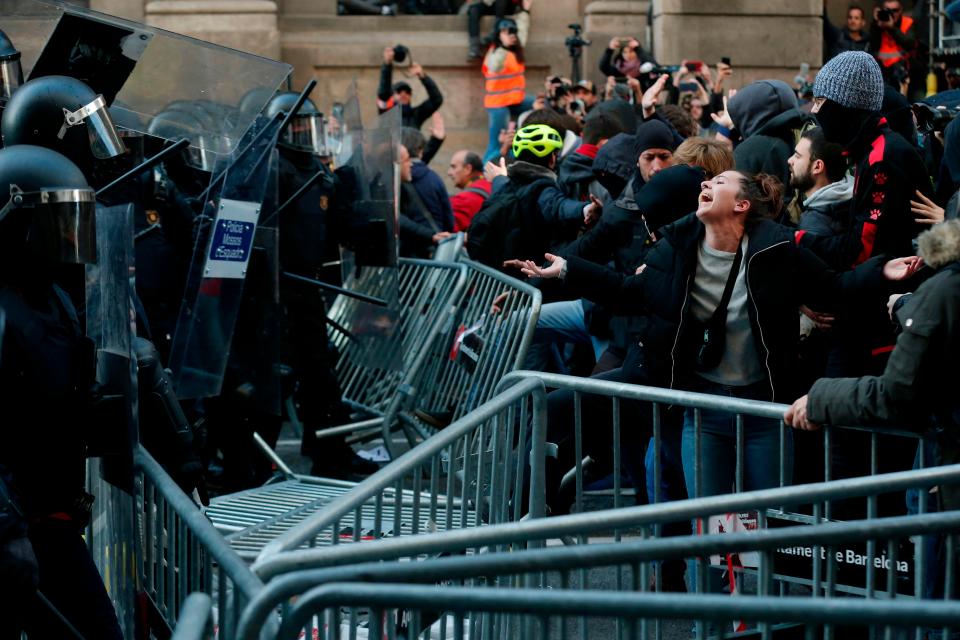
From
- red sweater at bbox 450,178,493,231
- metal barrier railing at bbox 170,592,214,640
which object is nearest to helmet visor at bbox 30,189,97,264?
metal barrier railing at bbox 170,592,214,640

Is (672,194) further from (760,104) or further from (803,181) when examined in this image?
(760,104)

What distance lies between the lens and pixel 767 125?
6473 millimetres

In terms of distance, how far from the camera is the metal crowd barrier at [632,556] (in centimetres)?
242

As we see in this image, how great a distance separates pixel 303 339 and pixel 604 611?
226 inches

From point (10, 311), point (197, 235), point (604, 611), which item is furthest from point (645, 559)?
point (197, 235)

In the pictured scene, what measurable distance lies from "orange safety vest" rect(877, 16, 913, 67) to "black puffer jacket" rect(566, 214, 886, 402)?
9673 mm

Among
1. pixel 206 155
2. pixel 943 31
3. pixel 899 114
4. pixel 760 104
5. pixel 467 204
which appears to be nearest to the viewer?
pixel 899 114

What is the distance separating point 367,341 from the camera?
8.03 m

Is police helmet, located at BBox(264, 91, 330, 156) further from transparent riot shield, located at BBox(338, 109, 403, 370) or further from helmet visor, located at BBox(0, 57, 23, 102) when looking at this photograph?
helmet visor, located at BBox(0, 57, 23, 102)

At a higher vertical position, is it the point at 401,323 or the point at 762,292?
the point at 762,292

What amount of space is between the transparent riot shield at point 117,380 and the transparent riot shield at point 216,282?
2.45 m

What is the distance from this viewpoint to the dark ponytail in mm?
4840

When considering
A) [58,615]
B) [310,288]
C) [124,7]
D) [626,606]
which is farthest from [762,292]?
[124,7]

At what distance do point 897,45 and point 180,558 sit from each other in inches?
477
